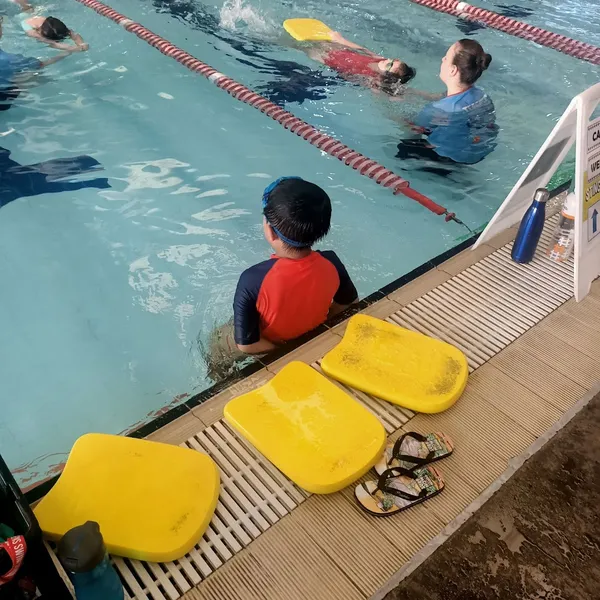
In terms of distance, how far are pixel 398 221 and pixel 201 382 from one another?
209 cm

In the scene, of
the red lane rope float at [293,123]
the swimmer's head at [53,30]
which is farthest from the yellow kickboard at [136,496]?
the swimmer's head at [53,30]

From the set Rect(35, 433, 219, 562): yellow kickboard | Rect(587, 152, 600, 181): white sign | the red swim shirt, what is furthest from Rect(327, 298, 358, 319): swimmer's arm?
the red swim shirt

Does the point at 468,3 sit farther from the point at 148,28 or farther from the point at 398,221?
the point at 398,221

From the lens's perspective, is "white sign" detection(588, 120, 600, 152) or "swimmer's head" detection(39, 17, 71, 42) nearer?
"white sign" detection(588, 120, 600, 152)

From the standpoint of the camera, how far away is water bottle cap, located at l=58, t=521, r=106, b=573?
1348 millimetres

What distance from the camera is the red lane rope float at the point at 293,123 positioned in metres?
4.44

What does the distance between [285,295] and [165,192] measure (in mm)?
2422

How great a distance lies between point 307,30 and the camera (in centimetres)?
652

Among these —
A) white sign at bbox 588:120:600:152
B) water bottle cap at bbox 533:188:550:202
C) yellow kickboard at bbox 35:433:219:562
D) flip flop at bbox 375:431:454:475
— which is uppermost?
white sign at bbox 588:120:600:152

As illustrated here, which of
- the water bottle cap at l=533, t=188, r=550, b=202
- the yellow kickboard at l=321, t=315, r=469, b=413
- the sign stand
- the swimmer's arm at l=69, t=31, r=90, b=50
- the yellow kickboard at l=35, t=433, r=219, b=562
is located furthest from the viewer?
the swimmer's arm at l=69, t=31, r=90, b=50

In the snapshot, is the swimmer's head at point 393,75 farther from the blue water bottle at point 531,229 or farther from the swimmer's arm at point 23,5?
the swimmer's arm at point 23,5

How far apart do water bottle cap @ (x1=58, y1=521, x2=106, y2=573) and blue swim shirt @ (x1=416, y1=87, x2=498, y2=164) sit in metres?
4.31

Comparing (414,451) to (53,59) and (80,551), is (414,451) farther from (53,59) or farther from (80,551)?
(53,59)

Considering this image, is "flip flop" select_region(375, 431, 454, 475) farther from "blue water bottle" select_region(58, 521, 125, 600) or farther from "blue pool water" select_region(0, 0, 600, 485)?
"blue pool water" select_region(0, 0, 600, 485)
